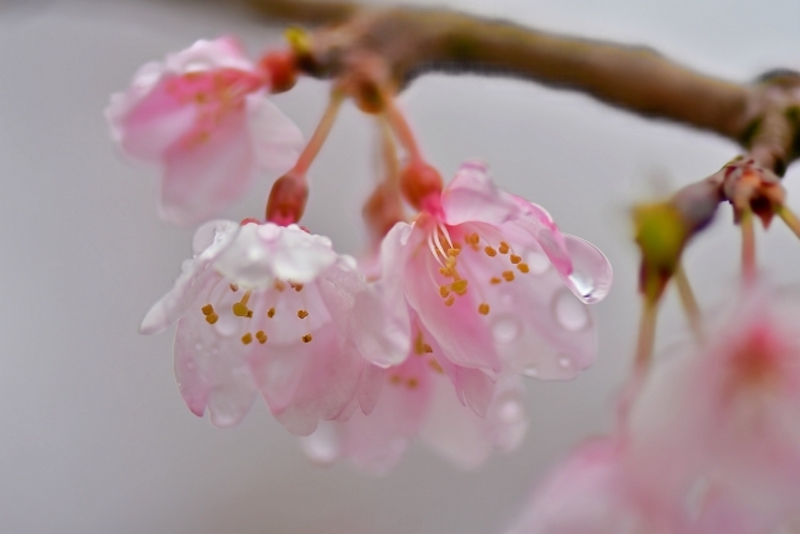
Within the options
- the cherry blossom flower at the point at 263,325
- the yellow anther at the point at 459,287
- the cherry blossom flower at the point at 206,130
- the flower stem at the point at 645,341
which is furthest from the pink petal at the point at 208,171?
the flower stem at the point at 645,341

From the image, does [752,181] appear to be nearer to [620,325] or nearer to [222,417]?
[222,417]

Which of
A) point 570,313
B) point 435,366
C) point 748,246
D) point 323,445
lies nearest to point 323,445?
point 323,445

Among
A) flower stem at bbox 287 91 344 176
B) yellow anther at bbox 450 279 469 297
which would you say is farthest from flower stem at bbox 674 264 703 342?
flower stem at bbox 287 91 344 176

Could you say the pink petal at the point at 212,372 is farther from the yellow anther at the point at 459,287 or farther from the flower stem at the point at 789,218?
the flower stem at the point at 789,218

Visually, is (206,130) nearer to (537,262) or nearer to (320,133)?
(320,133)

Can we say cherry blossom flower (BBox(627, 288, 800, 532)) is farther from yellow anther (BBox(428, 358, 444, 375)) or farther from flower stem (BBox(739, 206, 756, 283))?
yellow anther (BBox(428, 358, 444, 375))
